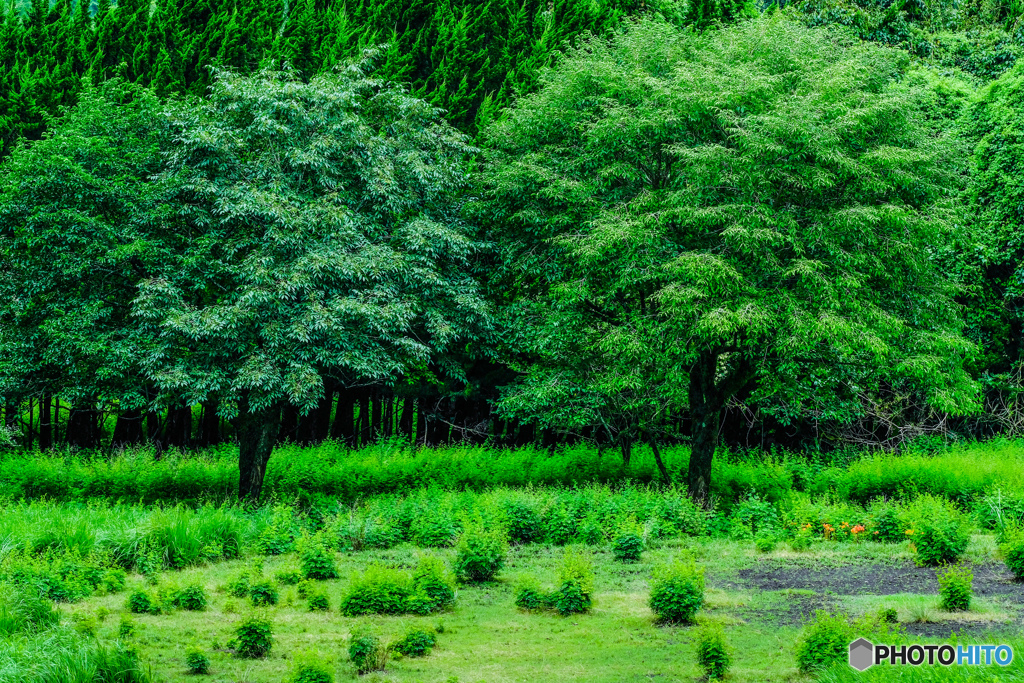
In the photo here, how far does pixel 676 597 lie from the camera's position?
8719 millimetres

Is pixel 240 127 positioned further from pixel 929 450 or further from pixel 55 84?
pixel 929 450

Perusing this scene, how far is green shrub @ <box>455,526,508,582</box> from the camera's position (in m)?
10.6

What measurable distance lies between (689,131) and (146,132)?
10359 mm

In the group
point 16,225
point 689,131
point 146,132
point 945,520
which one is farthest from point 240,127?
point 945,520

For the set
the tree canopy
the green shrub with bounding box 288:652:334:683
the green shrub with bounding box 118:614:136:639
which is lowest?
the green shrub with bounding box 118:614:136:639

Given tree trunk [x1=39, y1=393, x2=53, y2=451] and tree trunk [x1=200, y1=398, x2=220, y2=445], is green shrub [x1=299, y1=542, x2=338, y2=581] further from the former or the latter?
tree trunk [x1=39, y1=393, x2=53, y2=451]

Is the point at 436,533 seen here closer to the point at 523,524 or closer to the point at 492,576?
the point at 523,524

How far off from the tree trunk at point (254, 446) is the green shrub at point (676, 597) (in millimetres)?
9513

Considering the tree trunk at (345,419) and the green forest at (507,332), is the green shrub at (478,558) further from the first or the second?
the tree trunk at (345,419)

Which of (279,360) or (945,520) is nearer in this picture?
(945,520)

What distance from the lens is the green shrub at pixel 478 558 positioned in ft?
Result: 34.7

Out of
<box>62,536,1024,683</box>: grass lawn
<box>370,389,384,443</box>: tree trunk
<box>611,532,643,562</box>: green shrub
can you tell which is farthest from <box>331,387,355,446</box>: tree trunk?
<box>611,532,643,562</box>: green shrub

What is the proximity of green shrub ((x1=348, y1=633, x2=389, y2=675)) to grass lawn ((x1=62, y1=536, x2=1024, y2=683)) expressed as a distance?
0.31 ft

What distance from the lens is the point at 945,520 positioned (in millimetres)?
11547
